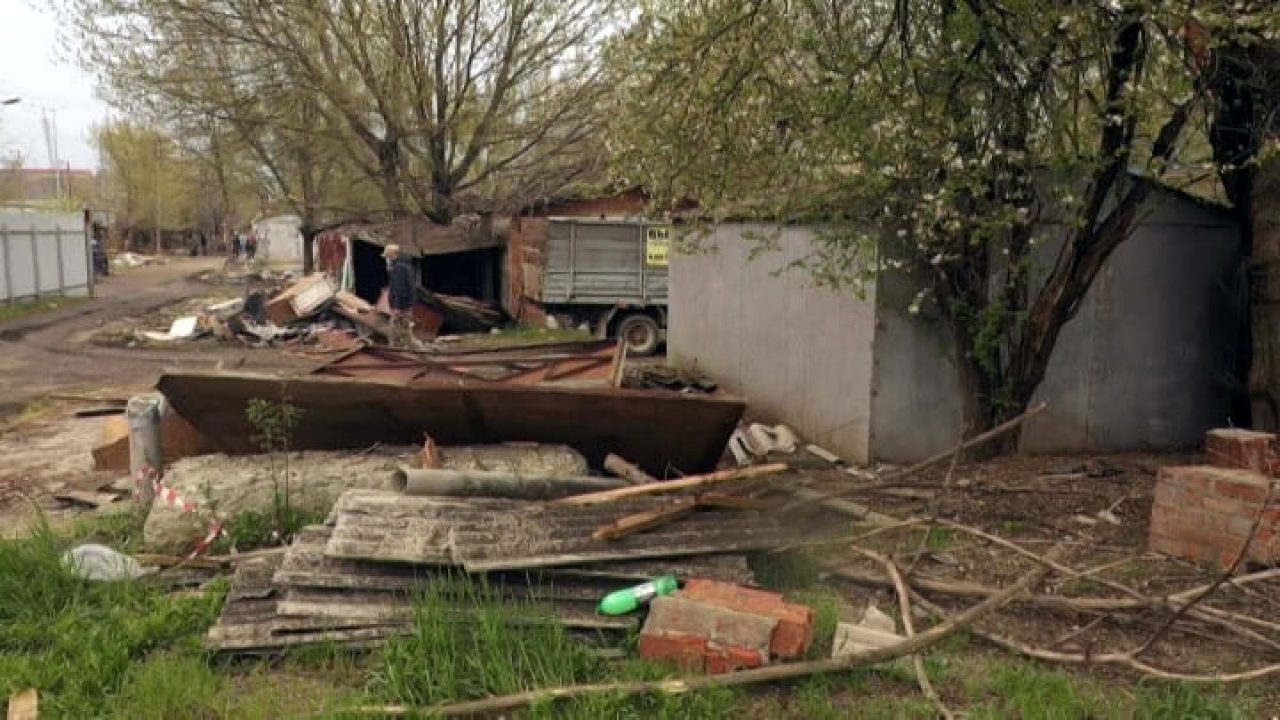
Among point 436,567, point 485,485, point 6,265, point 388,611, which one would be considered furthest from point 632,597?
point 6,265

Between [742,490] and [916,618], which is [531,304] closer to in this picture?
[742,490]

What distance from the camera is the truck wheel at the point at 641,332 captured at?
16.9 meters

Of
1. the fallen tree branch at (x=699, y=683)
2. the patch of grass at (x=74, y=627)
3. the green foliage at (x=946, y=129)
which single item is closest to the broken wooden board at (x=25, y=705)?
the patch of grass at (x=74, y=627)

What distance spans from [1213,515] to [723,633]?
2676 mm

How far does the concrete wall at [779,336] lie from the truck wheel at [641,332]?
194 inches

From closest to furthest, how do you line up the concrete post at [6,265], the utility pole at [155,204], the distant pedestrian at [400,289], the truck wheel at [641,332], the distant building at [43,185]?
the distant pedestrian at [400,289] → the truck wheel at [641,332] → the concrete post at [6,265] → the distant building at [43,185] → the utility pole at [155,204]

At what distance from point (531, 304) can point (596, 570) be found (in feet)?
48.2

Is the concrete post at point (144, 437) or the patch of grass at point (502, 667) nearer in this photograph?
the patch of grass at point (502, 667)

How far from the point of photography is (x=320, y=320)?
59.2ft

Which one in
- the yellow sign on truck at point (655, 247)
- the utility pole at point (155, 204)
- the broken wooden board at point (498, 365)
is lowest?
the broken wooden board at point (498, 365)

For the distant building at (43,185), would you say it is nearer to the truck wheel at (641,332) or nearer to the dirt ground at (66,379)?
the dirt ground at (66,379)

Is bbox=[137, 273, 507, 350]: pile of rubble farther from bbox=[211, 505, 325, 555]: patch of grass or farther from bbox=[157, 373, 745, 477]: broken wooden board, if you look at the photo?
bbox=[211, 505, 325, 555]: patch of grass

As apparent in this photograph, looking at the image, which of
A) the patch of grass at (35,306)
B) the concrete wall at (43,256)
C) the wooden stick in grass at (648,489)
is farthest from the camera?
the concrete wall at (43,256)

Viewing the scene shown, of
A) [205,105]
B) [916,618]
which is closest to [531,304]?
[205,105]
